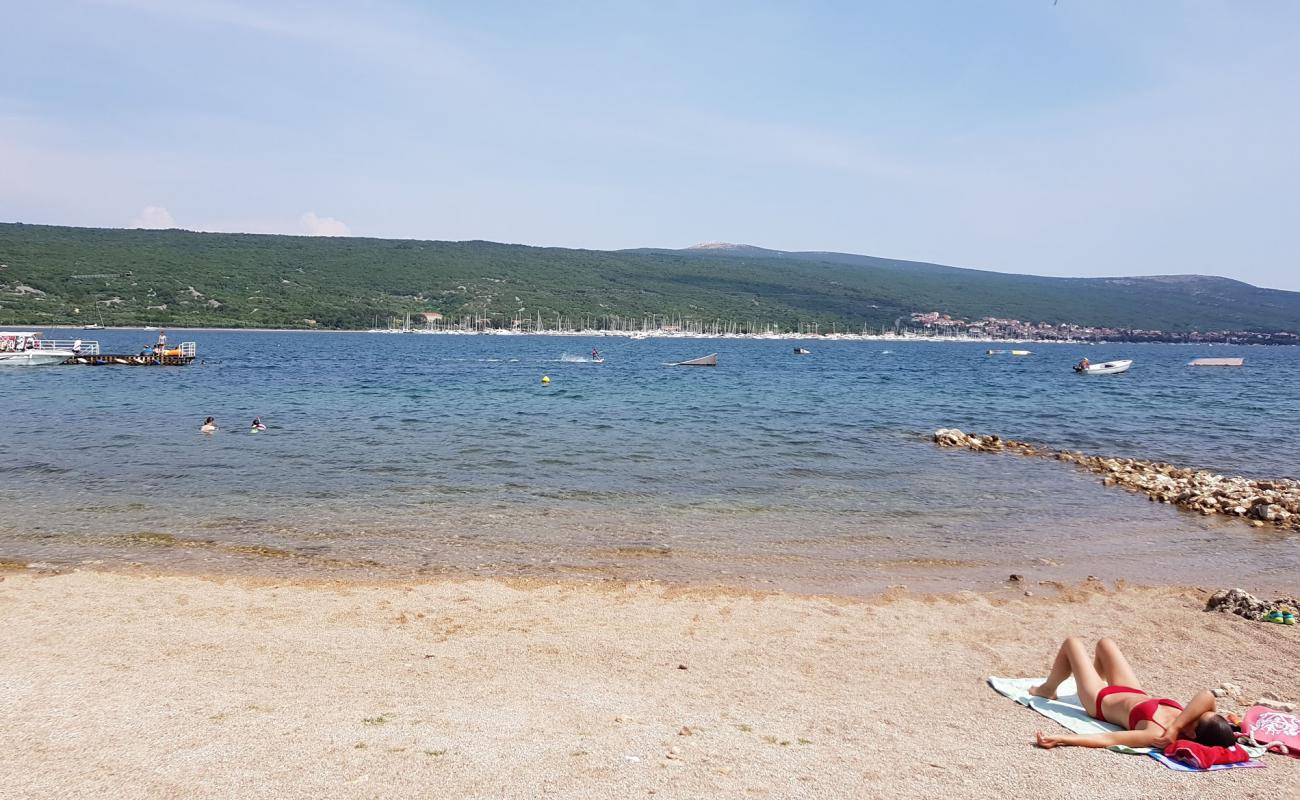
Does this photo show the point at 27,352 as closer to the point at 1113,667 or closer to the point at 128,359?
the point at 128,359

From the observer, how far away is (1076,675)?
7.48m

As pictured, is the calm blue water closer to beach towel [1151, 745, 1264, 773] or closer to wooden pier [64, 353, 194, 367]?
beach towel [1151, 745, 1264, 773]

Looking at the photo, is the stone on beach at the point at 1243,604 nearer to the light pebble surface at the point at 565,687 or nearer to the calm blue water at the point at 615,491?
the light pebble surface at the point at 565,687

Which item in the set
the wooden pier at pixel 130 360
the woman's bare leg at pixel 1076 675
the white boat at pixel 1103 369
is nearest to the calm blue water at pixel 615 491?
the woman's bare leg at pixel 1076 675

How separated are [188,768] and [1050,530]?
46.9 feet

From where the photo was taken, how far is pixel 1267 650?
9164mm

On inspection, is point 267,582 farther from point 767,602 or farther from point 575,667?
point 767,602

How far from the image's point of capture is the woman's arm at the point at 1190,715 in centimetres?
655

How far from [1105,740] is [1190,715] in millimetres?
669

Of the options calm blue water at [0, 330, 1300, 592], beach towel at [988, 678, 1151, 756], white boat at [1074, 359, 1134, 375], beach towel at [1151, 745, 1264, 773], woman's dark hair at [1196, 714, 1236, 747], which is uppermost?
white boat at [1074, 359, 1134, 375]

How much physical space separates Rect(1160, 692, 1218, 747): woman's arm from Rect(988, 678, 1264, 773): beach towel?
173 mm

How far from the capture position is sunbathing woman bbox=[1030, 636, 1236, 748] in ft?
21.4

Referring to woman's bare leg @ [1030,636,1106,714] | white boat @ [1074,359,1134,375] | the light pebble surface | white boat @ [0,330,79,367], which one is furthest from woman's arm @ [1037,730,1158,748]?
white boat @ [1074,359,1134,375]

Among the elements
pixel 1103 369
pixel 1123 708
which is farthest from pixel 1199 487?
pixel 1103 369
